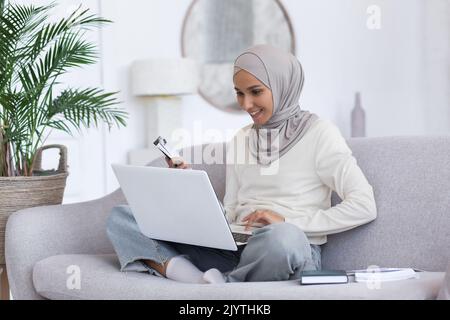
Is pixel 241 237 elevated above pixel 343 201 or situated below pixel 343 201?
below

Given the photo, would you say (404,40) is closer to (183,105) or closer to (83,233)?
(183,105)

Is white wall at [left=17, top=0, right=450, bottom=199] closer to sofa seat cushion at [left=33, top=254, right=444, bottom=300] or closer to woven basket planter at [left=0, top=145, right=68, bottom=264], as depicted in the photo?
woven basket planter at [left=0, top=145, right=68, bottom=264]

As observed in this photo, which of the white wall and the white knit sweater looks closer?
the white knit sweater

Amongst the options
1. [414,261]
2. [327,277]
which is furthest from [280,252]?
[414,261]

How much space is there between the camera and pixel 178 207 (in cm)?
212

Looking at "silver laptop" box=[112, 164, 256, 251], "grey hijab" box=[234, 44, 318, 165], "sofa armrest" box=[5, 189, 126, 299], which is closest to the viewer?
"silver laptop" box=[112, 164, 256, 251]

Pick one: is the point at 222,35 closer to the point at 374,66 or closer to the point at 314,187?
the point at 374,66

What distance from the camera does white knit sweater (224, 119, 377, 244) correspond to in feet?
7.41

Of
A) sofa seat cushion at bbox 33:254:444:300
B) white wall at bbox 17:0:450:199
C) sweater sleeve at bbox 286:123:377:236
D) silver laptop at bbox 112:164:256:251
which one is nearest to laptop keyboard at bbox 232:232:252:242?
silver laptop at bbox 112:164:256:251

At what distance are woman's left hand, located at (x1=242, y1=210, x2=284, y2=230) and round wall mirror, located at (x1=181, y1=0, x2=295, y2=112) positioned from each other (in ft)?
8.85

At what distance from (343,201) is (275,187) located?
248 millimetres

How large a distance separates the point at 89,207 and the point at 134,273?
1.83 ft

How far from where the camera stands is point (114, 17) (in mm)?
4672

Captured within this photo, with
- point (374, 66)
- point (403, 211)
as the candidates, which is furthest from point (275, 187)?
point (374, 66)
